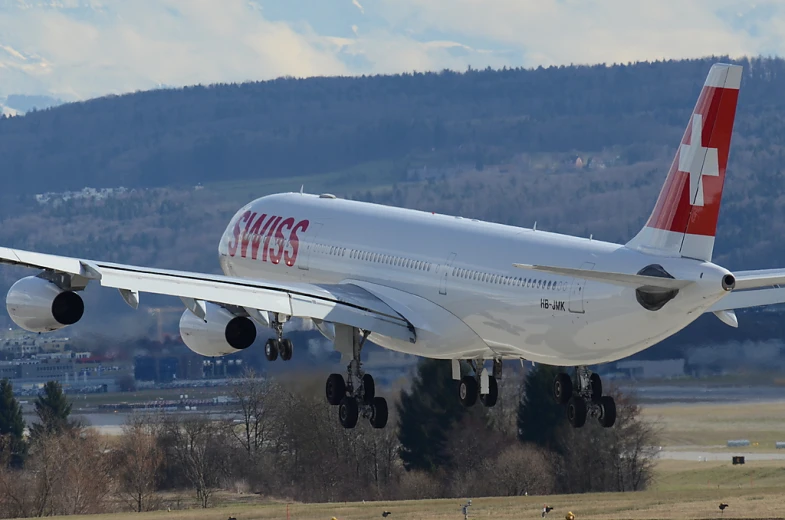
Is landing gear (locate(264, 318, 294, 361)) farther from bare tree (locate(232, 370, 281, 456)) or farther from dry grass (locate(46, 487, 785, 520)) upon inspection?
bare tree (locate(232, 370, 281, 456))

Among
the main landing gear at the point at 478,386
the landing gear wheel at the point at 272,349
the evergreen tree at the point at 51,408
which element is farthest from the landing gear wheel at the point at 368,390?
the evergreen tree at the point at 51,408

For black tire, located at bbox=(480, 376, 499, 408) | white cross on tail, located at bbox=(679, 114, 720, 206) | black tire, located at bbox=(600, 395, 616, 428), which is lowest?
black tire, located at bbox=(600, 395, 616, 428)

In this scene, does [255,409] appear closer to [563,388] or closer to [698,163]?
[563,388]

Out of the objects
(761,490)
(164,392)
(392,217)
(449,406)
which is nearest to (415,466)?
(449,406)

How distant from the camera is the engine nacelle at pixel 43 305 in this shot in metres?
47.8

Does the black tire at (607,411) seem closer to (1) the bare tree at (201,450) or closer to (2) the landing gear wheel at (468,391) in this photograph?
(2) the landing gear wheel at (468,391)

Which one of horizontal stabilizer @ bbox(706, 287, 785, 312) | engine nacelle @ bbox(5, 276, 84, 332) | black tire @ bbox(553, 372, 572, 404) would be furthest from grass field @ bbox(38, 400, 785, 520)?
engine nacelle @ bbox(5, 276, 84, 332)

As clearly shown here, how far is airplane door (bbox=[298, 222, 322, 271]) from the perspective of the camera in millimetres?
56375

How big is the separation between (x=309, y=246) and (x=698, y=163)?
16.9m

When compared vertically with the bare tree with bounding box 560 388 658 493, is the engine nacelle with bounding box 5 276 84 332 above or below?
above

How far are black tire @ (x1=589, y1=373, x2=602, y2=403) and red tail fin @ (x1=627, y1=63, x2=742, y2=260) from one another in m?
7.41

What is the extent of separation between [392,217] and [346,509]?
76.7 ft

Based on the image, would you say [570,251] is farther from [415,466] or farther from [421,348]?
[415,466]

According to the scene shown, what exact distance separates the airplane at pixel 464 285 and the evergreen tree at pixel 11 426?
52385 millimetres
